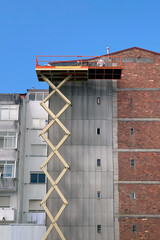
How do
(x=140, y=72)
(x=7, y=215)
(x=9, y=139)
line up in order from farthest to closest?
(x=9, y=139) < (x=7, y=215) < (x=140, y=72)

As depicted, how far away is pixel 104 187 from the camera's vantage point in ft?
118

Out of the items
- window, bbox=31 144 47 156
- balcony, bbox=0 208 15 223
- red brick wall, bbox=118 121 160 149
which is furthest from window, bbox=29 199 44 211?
red brick wall, bbox=118 121 160 149

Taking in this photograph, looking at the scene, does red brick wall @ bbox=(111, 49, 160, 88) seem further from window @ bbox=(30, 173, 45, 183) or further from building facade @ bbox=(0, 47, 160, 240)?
window @ bbox=(30, 173, 45, 183)

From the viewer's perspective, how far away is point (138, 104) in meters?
37.9

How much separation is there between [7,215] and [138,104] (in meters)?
17.8

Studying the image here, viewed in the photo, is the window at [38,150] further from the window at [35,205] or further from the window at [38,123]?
the window at [35,205]

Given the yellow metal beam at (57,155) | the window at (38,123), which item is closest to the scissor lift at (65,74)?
the yellow metal beam at (57,155)

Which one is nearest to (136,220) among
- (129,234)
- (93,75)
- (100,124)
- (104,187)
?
(129,234)

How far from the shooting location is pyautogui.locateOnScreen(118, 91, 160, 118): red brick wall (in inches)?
1483

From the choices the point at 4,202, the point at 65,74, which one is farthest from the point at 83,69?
the point at 4,202

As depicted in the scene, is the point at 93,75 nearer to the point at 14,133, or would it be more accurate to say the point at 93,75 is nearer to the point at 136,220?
the point at 14,133

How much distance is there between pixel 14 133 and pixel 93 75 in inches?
457

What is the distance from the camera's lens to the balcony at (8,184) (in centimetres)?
4128

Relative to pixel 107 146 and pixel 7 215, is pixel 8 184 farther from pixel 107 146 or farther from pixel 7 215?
pixel 107 146
